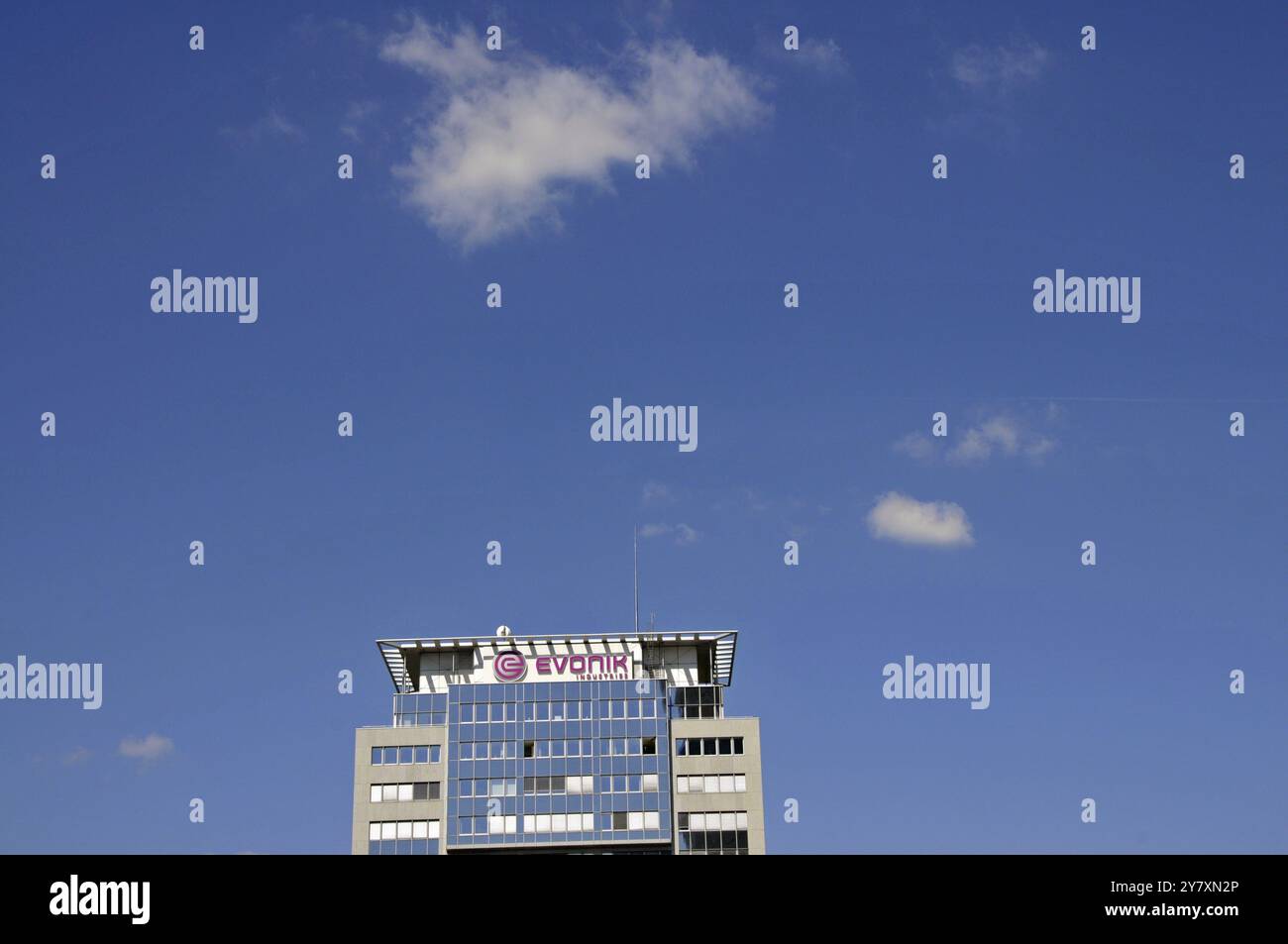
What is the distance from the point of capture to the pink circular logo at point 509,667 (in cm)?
15675

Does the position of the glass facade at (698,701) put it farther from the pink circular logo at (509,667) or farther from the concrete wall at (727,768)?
the pink circular logo at (509,667)

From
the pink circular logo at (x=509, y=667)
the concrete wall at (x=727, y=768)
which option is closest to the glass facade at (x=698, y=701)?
the concrete wall at (x=727, y=768)

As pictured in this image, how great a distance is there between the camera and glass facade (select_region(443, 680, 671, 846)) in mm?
148125

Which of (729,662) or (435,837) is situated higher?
(729,662)

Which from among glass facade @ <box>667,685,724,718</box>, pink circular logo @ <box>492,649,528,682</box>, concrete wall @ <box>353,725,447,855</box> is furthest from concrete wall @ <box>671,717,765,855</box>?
concrete wall @ <box>353,725,447,855</box>

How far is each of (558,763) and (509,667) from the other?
39.8ft

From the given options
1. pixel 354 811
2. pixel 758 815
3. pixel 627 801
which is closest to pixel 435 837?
pixel 354 811

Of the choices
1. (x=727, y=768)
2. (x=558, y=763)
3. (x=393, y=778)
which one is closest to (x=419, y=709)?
(x=393, y=778)

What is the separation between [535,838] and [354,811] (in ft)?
60.4

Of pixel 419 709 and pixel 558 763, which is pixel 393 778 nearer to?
pixel 419 709

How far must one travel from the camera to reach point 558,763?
151125 millimetres

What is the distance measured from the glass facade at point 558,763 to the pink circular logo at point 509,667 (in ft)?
5.22
